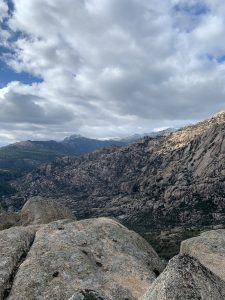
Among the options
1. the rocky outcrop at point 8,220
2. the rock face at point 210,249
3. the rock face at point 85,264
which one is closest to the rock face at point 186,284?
the rock face at point 85,264

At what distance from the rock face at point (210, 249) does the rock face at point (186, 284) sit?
19.5 metres

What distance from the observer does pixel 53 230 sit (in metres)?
52.0

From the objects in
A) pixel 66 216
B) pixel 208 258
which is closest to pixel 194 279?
pixel 208 258

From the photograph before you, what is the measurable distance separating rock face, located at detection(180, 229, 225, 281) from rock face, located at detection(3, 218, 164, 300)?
5063mm

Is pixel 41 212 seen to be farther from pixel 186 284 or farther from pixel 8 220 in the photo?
pixel 186 284

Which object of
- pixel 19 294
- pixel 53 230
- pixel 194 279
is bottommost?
pixel 19 294

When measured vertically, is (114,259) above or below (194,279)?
below

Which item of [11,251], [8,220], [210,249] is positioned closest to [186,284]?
[210,249]

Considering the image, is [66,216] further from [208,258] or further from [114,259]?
[208,258]

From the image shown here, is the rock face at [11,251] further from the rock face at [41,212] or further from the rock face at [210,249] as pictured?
the rock face at [41,212]

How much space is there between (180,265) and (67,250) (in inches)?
992

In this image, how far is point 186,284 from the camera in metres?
21.2

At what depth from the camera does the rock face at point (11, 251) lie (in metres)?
40.2

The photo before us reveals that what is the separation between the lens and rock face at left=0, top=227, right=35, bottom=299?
40.2m
